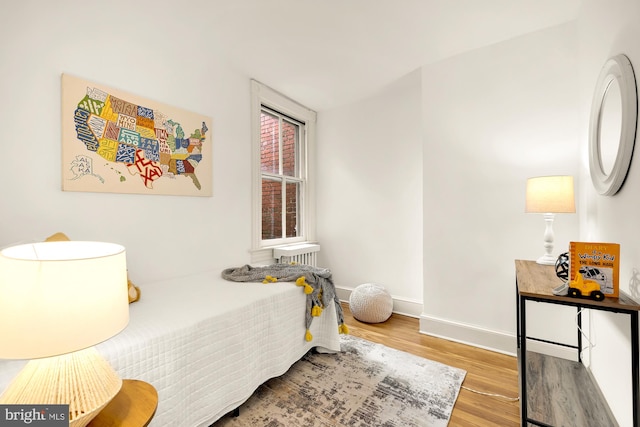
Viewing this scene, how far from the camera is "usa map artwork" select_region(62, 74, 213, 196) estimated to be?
1713mm

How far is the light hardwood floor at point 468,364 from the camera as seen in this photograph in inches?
63.2

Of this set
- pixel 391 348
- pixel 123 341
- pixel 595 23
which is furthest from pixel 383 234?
pixel 123 341

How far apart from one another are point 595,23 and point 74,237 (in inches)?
130

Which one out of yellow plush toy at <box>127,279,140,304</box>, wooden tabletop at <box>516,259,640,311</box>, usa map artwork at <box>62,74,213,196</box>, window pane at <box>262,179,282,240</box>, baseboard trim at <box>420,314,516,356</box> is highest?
usa map artwork at <box>62,74,213,196</box>

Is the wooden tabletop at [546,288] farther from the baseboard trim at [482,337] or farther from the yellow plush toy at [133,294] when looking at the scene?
the yellow plush toy at [133,294]

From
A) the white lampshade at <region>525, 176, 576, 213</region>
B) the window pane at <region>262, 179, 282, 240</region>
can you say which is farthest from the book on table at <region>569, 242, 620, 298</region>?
the window pane at <region>262, 179, 282, 240</region>

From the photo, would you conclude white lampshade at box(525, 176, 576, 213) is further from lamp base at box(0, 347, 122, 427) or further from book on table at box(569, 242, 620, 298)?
lamp base at box(0, 347, 122, 427)

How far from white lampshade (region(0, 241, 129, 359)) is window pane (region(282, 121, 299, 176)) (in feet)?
9.67

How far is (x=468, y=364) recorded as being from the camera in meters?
2.13

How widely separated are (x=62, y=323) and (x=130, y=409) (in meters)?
0.38

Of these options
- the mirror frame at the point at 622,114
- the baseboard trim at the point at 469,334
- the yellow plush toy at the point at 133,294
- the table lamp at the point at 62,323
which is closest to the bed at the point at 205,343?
the yellow plush toy at the point at 133,294

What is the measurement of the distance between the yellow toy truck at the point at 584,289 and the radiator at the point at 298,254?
241 cm

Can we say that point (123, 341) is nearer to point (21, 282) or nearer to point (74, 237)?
point (21, 282)

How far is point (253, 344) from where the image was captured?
1698mm
